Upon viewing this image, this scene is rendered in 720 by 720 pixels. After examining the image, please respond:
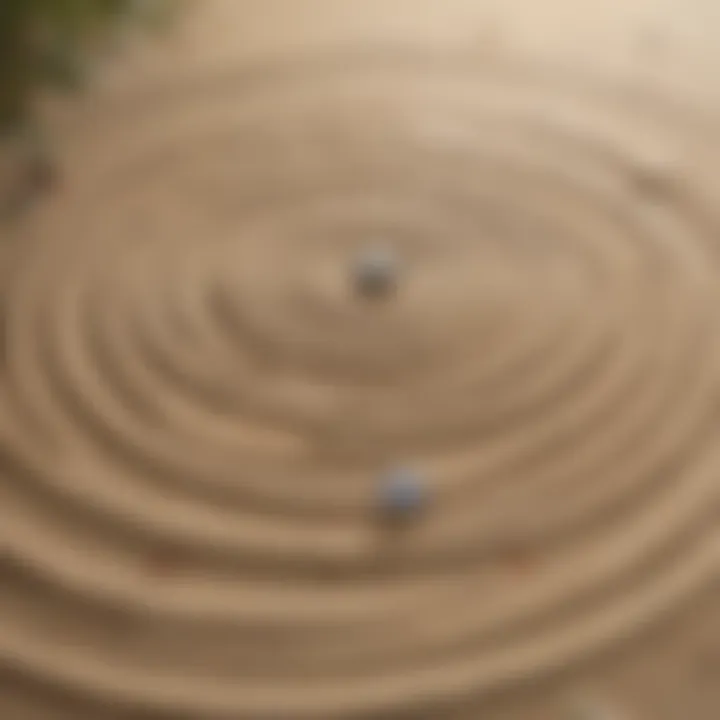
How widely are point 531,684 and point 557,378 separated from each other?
292 mm

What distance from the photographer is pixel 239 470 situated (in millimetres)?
1134

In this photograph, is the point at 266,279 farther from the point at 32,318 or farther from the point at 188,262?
the point at 32,318

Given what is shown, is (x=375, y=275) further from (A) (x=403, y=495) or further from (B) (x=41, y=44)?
(B) (x=41, y=44)

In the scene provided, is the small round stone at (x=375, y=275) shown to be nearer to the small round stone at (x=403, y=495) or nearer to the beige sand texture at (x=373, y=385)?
the beige sand texture at (x=373, y=385)

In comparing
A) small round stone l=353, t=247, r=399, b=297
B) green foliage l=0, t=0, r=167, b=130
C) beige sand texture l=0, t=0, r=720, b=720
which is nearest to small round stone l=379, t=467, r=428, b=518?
beige sand texture l=0, t=0, r=720, b=720

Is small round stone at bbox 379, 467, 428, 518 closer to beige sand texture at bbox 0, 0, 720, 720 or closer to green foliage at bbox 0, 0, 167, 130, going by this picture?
beige sand texture at bbox 0, 0, 720, 720

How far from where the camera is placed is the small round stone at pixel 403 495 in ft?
3.58

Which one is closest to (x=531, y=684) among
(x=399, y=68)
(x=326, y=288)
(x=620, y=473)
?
(x=620, y=473)

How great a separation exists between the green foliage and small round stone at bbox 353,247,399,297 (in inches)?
16.6

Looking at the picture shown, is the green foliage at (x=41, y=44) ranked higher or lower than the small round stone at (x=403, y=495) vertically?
higher

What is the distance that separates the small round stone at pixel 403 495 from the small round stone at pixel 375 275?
222 millimetres

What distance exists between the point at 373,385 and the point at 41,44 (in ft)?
1.81

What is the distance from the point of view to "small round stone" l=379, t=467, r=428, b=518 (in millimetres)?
1092

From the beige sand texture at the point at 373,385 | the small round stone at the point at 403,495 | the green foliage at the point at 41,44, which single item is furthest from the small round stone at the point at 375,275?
the green foliage at the point at 41,44
